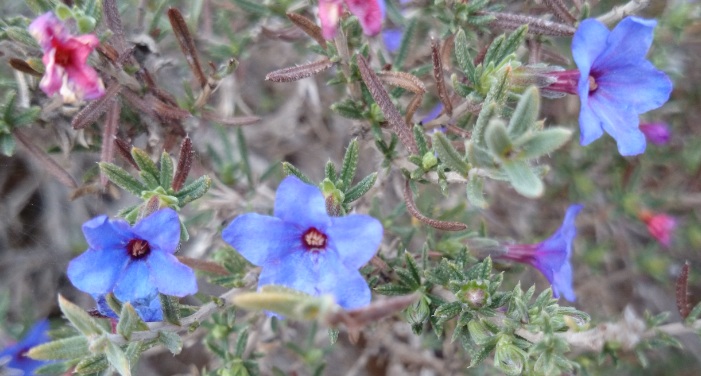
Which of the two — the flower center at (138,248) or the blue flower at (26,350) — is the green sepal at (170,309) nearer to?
the flower center at (138,248)

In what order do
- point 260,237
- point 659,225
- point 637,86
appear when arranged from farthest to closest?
1. point 659,225
2. point 637,86
3. point 260,237

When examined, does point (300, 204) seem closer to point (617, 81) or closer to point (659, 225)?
point (617, 81)

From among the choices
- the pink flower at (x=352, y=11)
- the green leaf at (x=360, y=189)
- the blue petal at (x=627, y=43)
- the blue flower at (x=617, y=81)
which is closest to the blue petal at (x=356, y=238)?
the green leaf at (x=360, y=189)

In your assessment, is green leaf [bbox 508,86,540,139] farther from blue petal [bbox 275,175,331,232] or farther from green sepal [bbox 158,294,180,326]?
green sepal [bbox 158,294,180,326]

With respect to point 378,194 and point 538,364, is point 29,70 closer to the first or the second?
point 378,194

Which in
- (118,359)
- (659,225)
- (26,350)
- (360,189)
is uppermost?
(360,189)

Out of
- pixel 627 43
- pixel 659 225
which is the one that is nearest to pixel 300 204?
pixel 627 43
